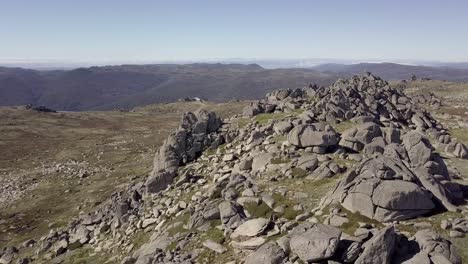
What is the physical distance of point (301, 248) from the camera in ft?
75.9

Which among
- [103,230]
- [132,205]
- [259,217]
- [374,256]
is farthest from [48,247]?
[374,256]

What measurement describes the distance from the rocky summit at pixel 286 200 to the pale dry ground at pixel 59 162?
12.7 m

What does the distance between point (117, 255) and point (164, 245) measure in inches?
240

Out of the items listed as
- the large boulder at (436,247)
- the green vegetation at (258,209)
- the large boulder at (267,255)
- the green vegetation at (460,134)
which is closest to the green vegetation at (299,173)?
the green vegetation at (258,209)

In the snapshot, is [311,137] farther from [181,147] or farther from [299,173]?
[181,147]

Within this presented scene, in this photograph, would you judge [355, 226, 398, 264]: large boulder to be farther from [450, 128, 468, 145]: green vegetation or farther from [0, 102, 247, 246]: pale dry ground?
[0, 102, 247, 246]: pale dry ground

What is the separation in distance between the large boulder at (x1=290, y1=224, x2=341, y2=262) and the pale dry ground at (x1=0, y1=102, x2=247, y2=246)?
38.8 metres

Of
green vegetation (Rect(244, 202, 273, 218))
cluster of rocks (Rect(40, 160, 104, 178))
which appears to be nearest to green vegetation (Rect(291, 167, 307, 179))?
green vegetation (Rect(244, 202, 273, 218))

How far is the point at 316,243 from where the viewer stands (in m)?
22.9

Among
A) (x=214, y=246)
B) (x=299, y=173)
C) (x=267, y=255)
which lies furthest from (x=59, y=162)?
(x=267, y=255)

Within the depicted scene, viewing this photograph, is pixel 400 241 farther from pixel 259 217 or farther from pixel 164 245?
pixel 164 245

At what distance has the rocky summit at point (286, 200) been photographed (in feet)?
78.8

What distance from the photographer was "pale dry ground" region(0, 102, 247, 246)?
2333 inches

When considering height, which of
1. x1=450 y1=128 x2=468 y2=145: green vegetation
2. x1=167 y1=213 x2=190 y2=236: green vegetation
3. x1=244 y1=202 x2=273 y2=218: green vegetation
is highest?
x1=244 y1=202 x2=273 y2=218: green vegetation
